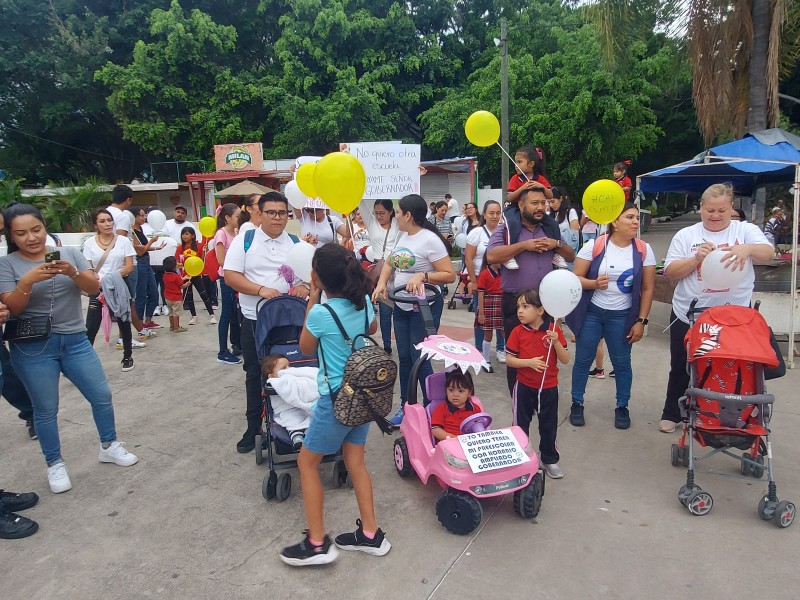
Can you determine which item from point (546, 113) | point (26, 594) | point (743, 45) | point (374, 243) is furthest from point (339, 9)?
point (26, 594)

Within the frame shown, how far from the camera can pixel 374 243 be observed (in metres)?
6.02

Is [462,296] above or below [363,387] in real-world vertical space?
below

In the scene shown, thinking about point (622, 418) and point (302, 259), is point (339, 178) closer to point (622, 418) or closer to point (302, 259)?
point (302, 259)

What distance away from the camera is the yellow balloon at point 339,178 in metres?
3.93

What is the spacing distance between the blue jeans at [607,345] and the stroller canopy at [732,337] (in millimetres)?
921

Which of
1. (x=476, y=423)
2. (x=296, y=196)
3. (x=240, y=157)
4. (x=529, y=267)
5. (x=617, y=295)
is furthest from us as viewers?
(x=240, y=157)

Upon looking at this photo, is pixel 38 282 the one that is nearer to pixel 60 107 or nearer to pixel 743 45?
pixel 743 45

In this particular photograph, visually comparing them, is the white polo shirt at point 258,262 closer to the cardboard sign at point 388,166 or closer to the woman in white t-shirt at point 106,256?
the cardboard sign at point 388,166

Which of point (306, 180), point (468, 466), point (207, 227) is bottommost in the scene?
point (468, 466)

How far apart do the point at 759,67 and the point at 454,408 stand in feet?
27.4

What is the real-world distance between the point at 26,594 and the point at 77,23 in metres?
25.7

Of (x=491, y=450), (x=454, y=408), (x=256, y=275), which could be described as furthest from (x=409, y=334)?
(x=491, y=450)

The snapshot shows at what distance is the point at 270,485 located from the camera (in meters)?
3.44

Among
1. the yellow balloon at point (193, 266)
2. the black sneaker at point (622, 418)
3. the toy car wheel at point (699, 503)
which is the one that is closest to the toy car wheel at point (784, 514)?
the toy car wheel at point (699, 503)
